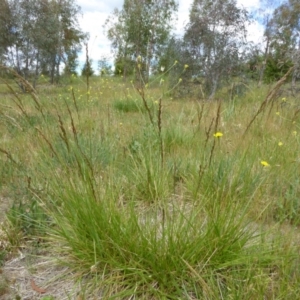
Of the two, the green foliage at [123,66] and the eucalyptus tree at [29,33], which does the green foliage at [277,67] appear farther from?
the eucalyptus tree at [29,33]

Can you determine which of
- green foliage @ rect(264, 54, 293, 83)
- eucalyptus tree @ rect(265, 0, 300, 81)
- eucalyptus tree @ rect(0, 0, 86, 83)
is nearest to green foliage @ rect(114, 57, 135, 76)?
green foliage @ rect(264, 54, 293, 83)

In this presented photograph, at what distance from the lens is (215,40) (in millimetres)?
6855

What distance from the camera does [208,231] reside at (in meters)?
1.09

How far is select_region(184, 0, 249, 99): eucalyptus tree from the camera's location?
21.9 ft

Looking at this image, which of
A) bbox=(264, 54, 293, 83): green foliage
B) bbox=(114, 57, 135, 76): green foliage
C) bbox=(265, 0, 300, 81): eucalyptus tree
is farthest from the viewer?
bbox=(265, 0, 300, 81): eucalyptus tree

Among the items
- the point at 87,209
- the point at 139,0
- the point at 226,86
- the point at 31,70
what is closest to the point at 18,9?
the point at 31,70

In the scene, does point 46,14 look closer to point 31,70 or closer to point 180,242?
point 31,70

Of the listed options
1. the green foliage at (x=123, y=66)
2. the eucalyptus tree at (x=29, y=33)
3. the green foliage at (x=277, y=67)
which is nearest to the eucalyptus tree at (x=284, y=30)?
the green foliage at (x=277, y=67)

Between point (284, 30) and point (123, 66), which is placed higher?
point (284, 30)

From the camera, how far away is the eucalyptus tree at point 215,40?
6684 millimetres

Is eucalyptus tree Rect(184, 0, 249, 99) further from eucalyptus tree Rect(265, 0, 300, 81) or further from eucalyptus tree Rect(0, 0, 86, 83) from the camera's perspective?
eucalyptus tree Rect(0, 0, 86, 83)

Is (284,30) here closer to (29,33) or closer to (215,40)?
(215,40)

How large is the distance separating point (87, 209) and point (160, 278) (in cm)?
44

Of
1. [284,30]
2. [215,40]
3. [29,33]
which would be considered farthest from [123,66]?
[29,33]
